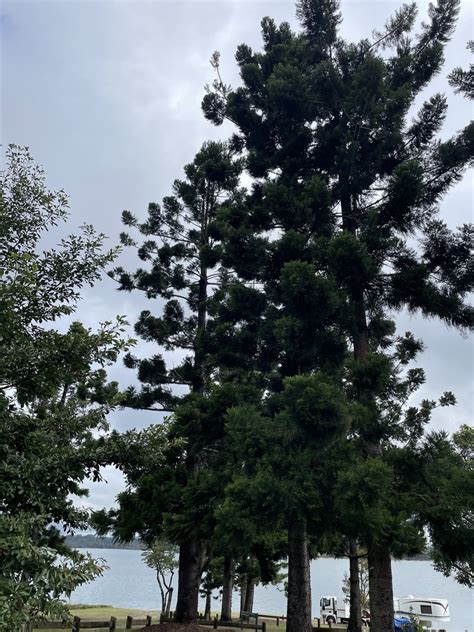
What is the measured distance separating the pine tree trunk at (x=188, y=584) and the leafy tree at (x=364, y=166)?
266 inches

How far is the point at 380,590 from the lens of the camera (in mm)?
9477

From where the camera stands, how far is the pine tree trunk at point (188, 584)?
46.8 ft

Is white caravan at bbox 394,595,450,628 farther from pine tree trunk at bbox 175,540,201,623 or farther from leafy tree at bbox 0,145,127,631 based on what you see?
leafy tree at bbox 0,145,127,631

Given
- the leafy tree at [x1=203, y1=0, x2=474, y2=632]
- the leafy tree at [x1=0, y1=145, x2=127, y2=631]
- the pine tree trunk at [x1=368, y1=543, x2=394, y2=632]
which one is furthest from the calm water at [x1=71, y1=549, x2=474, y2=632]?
the leafy tree at [x1=203, y1=0, x2=474, y2=632]

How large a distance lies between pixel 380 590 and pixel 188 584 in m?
7.10

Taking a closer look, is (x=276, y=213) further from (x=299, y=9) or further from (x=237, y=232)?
(x=299, y=9)

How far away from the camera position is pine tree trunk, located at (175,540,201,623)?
562 inches

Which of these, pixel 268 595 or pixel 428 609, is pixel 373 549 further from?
pixel 268 595

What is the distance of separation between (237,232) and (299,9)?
22.2ft

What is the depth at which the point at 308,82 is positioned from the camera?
512 inches

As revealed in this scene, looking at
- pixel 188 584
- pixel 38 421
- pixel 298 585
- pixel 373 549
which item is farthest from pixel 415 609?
pixel 38 421

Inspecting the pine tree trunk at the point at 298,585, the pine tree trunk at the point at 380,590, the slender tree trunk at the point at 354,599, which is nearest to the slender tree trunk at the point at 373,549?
the pine tree trunk at the point at 380,590

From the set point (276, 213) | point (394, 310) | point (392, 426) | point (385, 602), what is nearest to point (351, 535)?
point (385, 602)

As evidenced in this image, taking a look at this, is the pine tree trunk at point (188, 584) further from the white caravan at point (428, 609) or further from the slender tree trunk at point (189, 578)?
the white caravan at point (428, 609)
